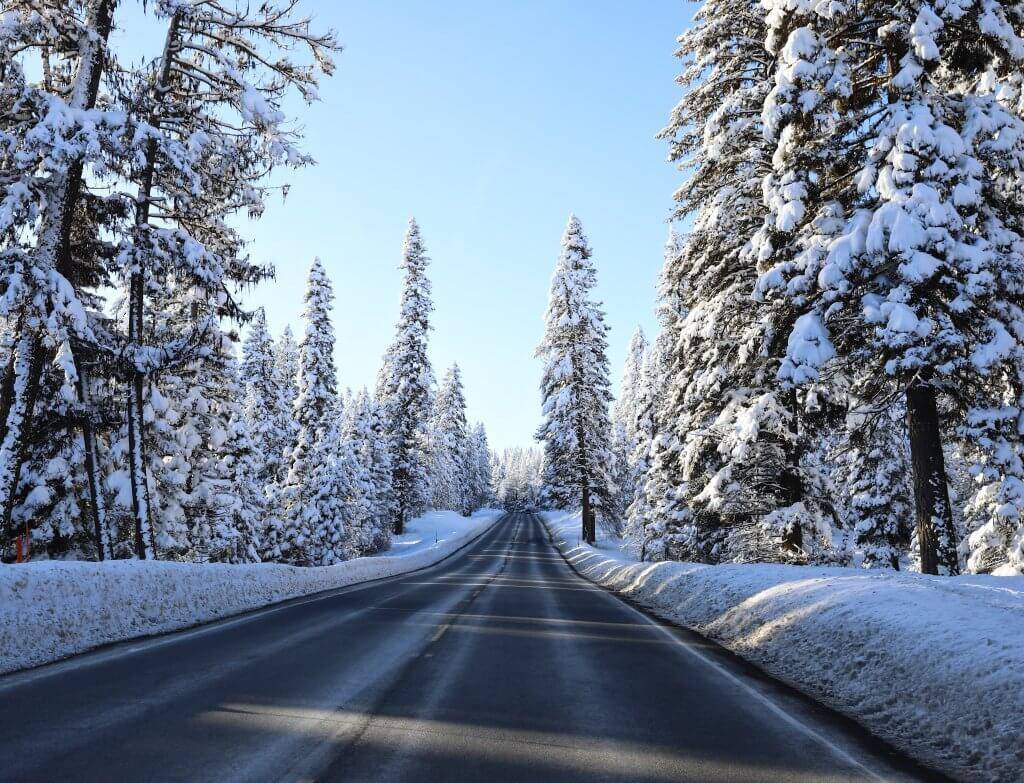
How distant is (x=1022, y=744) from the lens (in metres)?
4.68

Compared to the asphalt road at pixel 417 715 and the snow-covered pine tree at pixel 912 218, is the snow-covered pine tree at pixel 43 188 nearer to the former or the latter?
the asphalt road at pixel 417 715

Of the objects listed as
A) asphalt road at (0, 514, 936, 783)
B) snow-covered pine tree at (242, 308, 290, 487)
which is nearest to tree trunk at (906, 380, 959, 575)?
asphalt road at (0, 514, 936, 783)

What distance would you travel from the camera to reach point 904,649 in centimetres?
661

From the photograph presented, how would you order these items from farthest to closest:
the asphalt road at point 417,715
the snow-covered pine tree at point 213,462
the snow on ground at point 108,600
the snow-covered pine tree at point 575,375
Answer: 1. the snow-covered pine tree at point 575,375
2. the snow-covered pine tree at point 213,462
3. the snow on ground at point 108,600
4. the asphalt road at point 417,715

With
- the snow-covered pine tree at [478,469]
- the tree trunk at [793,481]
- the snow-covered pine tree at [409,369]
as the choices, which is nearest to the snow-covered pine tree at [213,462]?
the tree trunk at [793,481]

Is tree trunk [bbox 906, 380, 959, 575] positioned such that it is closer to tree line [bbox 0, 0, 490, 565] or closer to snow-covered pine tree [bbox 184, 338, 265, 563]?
tree line [bbox 0, 0, 490, 565]

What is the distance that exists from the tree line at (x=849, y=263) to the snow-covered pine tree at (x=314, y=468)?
24582 mm

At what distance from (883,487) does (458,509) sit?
7771 cm

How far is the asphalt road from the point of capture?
454 centimetres

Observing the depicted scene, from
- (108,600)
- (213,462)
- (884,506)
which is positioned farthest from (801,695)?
(884,506)

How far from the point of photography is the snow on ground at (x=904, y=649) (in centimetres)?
511

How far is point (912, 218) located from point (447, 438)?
7448 centimetres

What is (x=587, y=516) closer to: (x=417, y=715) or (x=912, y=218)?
(x=912, y=218)

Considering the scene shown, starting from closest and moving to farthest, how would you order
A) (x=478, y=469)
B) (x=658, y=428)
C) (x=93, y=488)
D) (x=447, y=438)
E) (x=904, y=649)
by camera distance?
(x=904, y=649) < (x=93, y=488) < (x=658, y=428) < (x=447, y=438) < (x=478, y=469)
